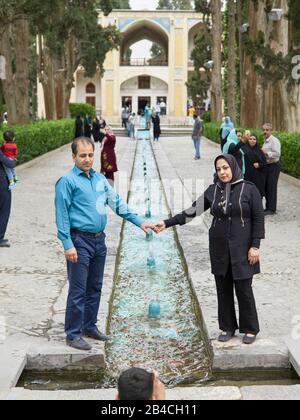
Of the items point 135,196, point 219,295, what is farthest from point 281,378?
point 135,196

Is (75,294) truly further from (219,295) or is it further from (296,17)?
(296,17)

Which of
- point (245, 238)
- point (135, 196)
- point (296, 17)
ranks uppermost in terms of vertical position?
point (296, 17)

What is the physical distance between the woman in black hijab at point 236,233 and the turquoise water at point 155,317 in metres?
0.56

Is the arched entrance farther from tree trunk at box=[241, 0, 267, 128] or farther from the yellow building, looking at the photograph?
tree trunk at box=[241, 0, 267, 128]

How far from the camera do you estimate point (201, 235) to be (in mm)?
9688

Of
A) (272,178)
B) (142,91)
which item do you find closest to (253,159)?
(272,178)

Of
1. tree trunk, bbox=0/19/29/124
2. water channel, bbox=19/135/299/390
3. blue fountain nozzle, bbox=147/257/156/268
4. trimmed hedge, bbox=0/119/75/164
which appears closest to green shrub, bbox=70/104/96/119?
trimmed hedge, bbox=0/119/75/164

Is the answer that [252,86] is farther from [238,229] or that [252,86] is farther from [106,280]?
[238,229]

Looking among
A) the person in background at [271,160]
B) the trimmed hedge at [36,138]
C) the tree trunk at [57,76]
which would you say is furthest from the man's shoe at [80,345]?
the tree trunk at [57,76]

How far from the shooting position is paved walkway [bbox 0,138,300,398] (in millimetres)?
5215

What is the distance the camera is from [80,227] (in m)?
4.87

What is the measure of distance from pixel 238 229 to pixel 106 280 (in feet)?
8.55

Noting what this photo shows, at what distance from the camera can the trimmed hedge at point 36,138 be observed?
1888cm

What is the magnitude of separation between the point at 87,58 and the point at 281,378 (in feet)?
105
